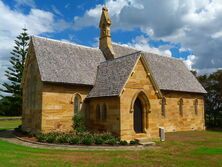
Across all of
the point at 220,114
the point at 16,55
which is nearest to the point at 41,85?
the point at 220,114

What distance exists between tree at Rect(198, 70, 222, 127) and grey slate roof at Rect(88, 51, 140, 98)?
87.9ft

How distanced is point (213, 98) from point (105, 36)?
25.8m

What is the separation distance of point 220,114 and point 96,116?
31.0m

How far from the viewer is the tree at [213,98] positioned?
48.6 metres

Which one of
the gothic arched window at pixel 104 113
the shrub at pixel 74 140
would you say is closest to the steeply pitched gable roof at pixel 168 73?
the gothic arched window at pixel 104 113

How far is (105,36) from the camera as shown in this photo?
3584 centimetres

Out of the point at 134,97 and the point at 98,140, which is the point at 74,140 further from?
the point at 134,97

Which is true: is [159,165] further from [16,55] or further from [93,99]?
[16,55]

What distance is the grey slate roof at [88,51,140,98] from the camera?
2477cm

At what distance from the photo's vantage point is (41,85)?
26594 millimetres

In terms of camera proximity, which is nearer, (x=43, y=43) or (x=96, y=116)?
(x=96, y=116)

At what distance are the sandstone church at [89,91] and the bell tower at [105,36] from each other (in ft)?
0.69

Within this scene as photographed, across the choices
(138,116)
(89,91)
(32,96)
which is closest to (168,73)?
(89,91)

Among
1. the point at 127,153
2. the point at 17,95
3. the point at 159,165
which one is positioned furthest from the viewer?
the point at 17,95
